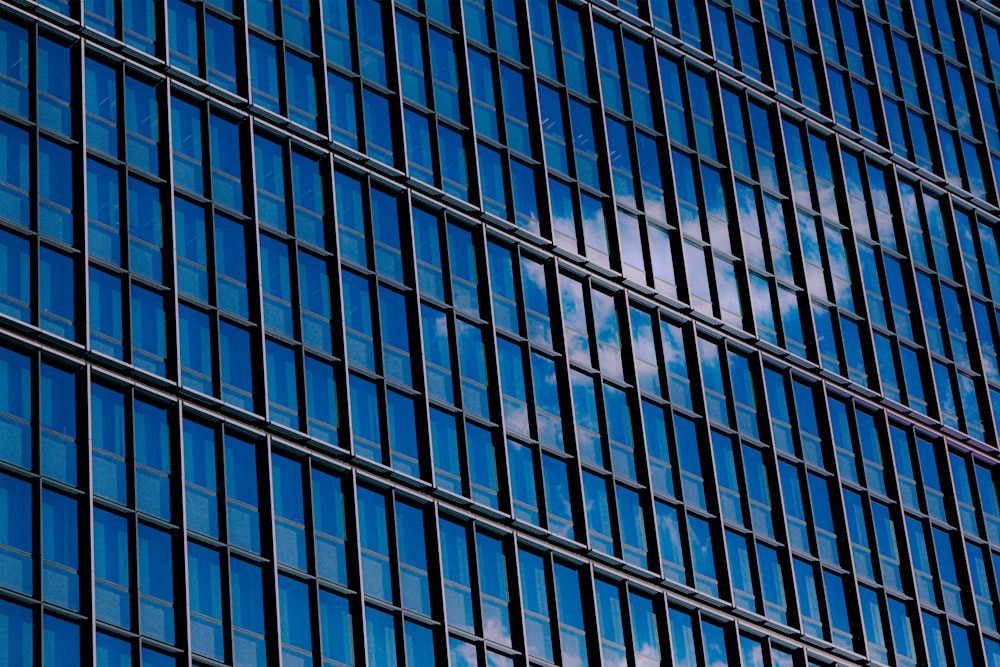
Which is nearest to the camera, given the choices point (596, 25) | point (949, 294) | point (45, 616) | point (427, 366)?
point (45, 616)

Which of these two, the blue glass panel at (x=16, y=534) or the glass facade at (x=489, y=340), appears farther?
the glass facade at (x=489, y=340)

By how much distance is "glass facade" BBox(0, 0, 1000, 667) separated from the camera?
50.7 m

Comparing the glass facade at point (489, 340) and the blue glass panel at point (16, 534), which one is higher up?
the glass facade at point (489, 340)

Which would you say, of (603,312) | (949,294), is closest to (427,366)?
(603,312)

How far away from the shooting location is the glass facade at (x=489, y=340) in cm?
5072

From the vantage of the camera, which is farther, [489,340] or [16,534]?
[489,340]

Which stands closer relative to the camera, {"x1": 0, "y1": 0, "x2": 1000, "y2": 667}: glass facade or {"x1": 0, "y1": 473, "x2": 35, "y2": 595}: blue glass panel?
{"x1": 0, "y1": 473, "x2": 35, "y2": 595}: blue glass panel

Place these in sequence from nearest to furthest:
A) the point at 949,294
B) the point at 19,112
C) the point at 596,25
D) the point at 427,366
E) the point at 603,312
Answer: the point at 19,112 → the point at 427,366 → the point at 603,312 → the point at 596,25 → the point at 949,294

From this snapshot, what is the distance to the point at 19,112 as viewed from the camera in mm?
52344

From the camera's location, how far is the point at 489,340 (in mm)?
58688

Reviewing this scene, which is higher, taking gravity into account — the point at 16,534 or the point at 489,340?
the point at 489,340

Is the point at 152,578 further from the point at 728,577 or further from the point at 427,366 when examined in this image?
the point at 728,577

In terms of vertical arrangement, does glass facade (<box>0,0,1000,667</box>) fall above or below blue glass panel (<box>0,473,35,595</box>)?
above

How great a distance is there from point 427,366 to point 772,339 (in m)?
12.1
